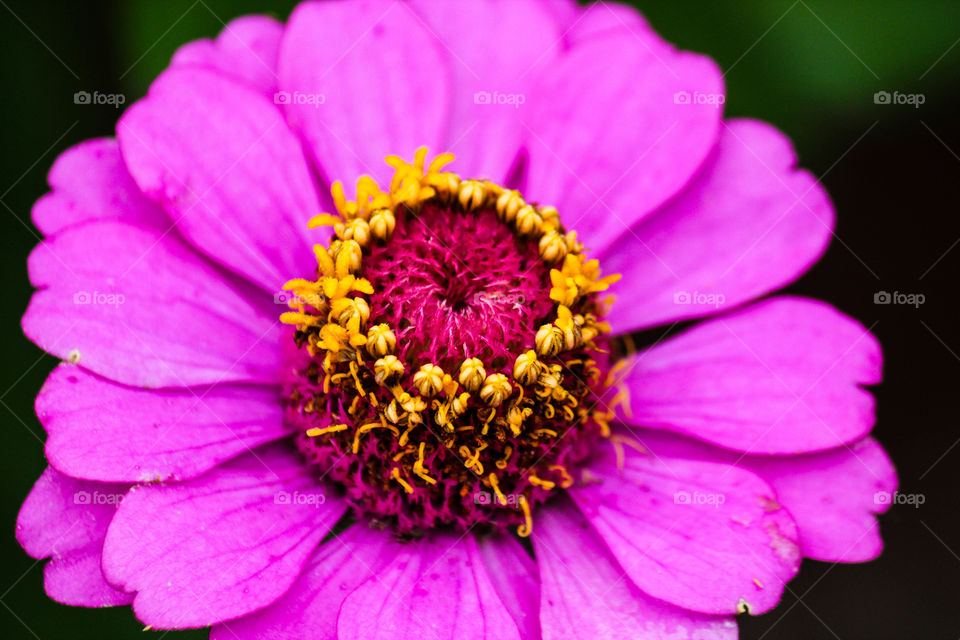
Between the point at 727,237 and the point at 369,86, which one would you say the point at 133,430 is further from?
the point at 727,237

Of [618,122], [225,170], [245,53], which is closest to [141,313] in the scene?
[225,170]

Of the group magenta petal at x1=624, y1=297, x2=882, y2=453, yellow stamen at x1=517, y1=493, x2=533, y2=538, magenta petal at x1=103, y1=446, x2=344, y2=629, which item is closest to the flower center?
yellow stamen at x1=517, y1=493, x2=533, y2=538

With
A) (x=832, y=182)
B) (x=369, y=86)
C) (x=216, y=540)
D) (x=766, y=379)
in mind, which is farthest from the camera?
(x=832, y=182)

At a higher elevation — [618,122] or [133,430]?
[618,122]

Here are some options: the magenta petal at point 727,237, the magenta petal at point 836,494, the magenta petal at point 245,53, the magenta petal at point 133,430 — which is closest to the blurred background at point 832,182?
the magenta petal at point 245,53

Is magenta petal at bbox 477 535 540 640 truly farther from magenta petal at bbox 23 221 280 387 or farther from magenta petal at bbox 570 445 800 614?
magenta petal at bbox 23 221 280 387

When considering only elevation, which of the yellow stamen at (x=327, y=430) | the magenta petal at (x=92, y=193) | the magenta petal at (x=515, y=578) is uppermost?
the magenta petal at (x=92, y=193)

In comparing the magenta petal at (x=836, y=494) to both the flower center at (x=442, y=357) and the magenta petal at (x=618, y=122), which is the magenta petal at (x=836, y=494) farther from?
the magenta petal at (x=618, y=122)
